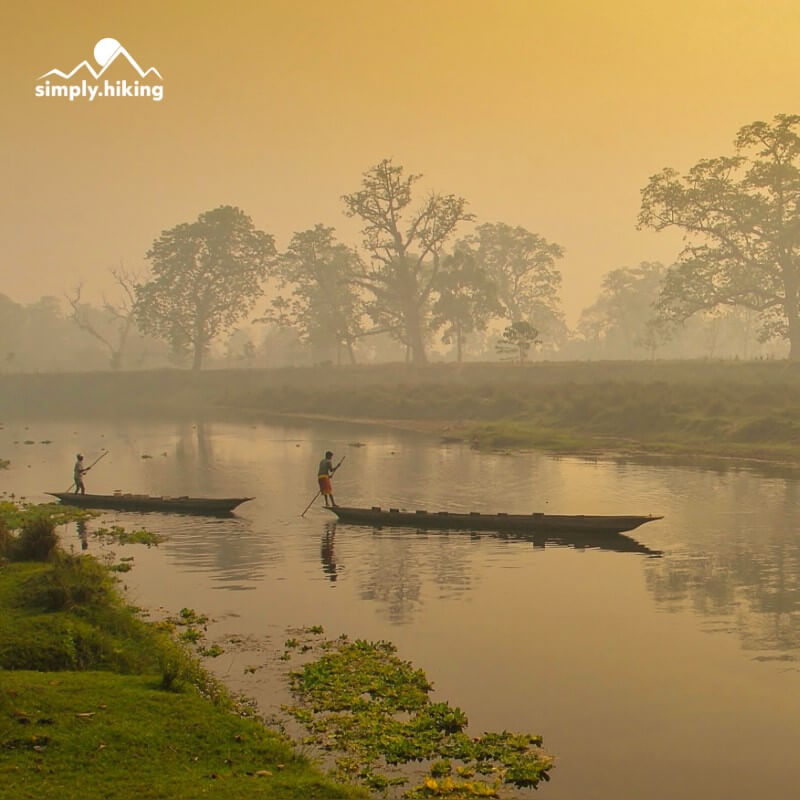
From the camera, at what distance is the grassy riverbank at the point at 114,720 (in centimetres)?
1091

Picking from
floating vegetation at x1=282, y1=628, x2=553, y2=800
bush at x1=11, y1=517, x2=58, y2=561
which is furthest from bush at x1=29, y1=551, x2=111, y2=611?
floating vegetation at x1=282, y1=628, x2=553, y2=800

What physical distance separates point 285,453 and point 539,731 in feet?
140

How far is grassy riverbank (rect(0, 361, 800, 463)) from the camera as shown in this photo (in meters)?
54.9

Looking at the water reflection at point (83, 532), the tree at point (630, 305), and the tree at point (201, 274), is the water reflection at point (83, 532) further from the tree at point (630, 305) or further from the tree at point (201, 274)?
the tree at point (630, 305)

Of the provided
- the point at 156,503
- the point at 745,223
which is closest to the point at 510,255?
the point at 745,223

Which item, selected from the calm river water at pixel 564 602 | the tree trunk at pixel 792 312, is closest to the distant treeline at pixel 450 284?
the tree trunk at pixel 792 312

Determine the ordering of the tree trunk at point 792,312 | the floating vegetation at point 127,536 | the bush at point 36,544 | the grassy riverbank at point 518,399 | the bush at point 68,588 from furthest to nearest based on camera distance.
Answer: the tree trunk at point 792,312 → the grassy riverbank at point 518,399 → the floating vegetation at point 127,536 → the bush at point 36,544 → the bush at point 68,588

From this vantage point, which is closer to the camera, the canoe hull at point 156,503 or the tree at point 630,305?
the canoe hull at point 156,503

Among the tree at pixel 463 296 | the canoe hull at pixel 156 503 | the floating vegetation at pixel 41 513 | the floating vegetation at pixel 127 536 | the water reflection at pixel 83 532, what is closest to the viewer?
the water reflection at pixel 83 532

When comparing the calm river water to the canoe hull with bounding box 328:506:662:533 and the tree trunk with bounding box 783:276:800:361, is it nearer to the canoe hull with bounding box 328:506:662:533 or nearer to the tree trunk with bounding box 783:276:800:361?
the canoe hull with bounding box 328:506:662:533

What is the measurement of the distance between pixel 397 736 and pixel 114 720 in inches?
159

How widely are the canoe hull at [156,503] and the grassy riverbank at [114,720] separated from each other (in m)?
15.4

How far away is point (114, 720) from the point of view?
1247cm

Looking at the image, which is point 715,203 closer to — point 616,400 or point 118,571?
point 616,400
